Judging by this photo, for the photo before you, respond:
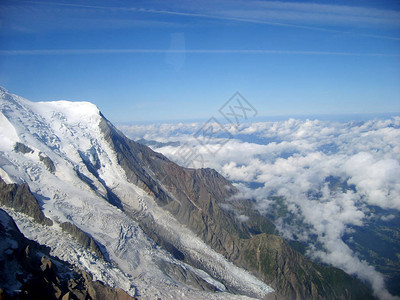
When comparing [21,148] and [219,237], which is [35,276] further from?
[219,237]

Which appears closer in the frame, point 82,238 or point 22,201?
point 82,238

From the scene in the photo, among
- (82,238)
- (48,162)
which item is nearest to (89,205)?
(82,238)

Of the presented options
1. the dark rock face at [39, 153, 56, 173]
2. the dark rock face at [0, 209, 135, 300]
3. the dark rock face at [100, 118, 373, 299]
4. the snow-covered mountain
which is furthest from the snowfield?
the dark rock face at [0, 209, 135, 300]

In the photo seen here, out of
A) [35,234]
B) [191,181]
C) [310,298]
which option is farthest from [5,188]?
[310,298]

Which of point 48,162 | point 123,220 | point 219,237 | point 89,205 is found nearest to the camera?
point 89,205

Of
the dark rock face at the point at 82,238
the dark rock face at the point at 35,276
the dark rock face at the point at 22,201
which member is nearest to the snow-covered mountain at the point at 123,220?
the dark rock face at the point at 82,238

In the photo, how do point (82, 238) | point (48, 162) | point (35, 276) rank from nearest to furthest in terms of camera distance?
point (35, 276)
point (82, 238)
point (48, 162)
